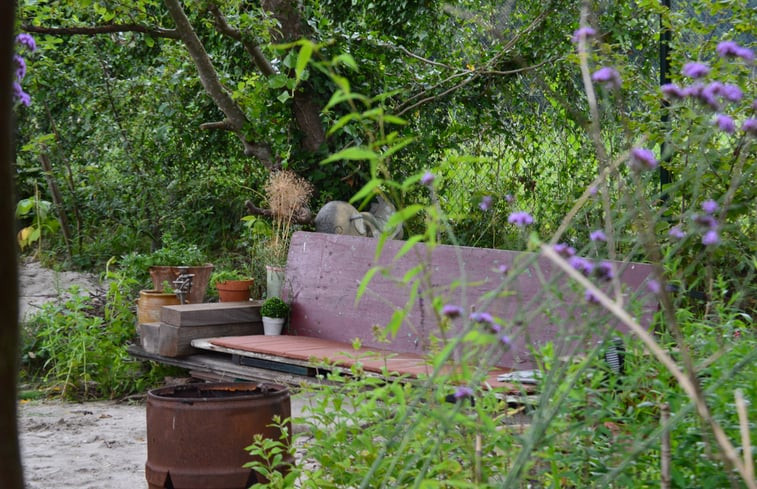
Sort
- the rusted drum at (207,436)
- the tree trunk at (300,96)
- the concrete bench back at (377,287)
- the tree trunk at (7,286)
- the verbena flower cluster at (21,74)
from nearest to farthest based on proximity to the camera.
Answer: the tree trunk at (7,286) → the verbena flower cluster at (21,74) → the rusted drum at (207,436) → the concrete bench back at (377,287) → the tree trunk at (300,96)

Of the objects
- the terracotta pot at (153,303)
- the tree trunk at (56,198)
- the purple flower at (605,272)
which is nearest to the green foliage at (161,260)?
the terracotta pot at (153,303)

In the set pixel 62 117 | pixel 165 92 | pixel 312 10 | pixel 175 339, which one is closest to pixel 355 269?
pixel 175 339

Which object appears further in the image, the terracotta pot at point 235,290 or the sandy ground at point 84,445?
the terracotta pot at point 235,290

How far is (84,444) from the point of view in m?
4.71

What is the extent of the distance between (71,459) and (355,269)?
1.78 m

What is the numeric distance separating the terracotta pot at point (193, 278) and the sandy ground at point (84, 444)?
912 mm

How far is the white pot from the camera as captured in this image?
5.48 metres

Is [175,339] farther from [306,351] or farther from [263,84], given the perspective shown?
[263,84]

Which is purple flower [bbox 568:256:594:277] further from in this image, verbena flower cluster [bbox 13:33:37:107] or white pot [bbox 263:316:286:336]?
white pot [bbox 263:316:286:336]

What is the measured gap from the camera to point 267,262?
6.49 meters

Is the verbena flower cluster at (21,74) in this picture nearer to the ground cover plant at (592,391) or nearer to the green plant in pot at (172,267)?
the ground cover plant at (592,391)

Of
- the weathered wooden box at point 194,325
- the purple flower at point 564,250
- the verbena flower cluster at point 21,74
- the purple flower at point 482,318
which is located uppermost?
the verbena flower cluster at point 21,74

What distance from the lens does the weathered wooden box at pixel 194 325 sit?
542 cm

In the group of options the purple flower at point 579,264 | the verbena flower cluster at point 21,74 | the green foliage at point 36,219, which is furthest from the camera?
the green foliage at point 36,219
